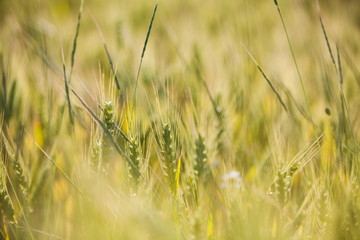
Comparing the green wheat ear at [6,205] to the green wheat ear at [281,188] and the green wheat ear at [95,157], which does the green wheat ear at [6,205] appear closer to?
the green wheat ear at [95,157]

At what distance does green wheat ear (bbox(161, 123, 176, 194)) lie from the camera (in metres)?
0.32

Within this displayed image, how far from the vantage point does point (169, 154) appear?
32cm

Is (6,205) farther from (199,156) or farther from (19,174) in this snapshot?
(199,156)

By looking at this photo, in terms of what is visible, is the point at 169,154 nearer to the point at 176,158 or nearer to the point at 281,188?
the point at 176,158

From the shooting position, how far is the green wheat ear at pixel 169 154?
319 millimetres

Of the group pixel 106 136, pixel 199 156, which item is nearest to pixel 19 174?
pixel 106 136

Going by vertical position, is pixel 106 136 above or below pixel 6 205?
above

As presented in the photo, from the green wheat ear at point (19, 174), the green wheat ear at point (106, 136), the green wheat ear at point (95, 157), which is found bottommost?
the green wheat ear at point (19, 174)

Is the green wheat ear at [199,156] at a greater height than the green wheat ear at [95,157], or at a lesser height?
greater

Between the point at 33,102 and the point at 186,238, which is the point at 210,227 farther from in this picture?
the point at 33,102

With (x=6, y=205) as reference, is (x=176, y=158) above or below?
above

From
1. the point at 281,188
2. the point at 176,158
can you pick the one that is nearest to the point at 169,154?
the point at 176,158

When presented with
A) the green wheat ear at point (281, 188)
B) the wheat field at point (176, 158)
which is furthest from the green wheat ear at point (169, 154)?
the green wheat ear at point (281, 188)

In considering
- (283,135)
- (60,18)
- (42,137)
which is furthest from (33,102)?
(60,18)
